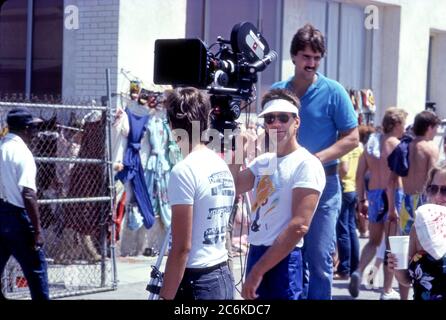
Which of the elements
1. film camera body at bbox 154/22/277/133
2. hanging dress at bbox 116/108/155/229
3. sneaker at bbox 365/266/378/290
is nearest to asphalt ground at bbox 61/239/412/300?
sneaker at bbox 365/266/378/290

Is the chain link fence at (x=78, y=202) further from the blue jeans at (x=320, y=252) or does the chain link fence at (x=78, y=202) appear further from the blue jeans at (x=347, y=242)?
the blue jeans at (x=320, y=252)

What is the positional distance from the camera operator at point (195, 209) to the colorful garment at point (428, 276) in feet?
2.98

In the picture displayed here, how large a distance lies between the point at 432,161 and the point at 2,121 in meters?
3.80

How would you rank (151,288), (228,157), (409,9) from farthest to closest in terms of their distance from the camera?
(409,9) → (228,157) → (151,288)

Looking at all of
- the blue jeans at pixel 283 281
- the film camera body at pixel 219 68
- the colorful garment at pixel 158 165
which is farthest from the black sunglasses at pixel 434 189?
the colorful garment at pixel 158 165

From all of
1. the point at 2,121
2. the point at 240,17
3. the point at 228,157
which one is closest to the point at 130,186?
the point at 2,121

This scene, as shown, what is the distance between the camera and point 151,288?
4137mm

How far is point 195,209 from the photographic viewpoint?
3891mm

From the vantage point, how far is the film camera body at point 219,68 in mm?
4262

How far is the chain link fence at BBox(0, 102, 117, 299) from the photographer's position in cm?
766

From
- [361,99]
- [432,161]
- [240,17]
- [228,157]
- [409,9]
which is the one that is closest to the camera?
[228,157]

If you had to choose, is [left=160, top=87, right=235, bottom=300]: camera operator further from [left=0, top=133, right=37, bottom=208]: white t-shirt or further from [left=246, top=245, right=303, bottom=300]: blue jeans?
[left=0, top=133, right=37, bottom=208]: white t-shirt

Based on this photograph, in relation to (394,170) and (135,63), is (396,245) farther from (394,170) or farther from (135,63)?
(135,63)
